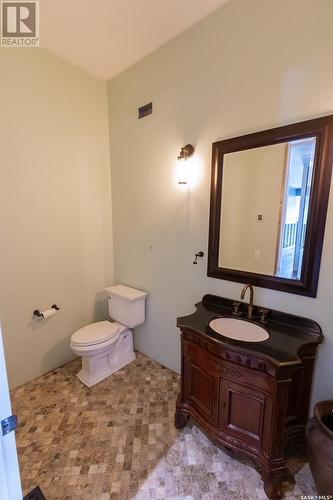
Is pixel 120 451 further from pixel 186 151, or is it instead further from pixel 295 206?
pixel 186 151

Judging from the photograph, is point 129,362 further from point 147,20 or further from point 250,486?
point 147,20

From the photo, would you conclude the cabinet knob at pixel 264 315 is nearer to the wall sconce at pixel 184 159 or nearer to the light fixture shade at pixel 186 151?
the wall sconce at pixel 184 159

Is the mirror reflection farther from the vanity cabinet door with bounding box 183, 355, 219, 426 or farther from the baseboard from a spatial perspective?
the baseboard

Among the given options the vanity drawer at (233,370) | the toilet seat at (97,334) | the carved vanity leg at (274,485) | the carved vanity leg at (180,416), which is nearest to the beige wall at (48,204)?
the toilet seat at (97,334)

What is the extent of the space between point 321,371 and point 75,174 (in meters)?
2.47

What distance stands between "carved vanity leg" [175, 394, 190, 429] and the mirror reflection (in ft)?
3.30

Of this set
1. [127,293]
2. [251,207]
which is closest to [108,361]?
[127,293]

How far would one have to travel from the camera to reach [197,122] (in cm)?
175

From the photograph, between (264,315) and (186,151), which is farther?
(186,151)

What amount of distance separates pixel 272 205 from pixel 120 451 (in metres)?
1.83

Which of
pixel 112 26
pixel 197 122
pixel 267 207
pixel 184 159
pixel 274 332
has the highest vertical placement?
pixel 112 26

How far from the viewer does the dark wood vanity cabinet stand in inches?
45.1

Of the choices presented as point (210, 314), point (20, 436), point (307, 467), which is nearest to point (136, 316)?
point (210, 314)

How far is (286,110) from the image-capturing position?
136 centimetres
